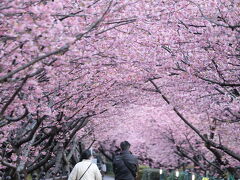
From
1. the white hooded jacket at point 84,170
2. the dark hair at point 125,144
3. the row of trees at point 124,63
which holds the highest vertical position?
the row of trees at point 124,63

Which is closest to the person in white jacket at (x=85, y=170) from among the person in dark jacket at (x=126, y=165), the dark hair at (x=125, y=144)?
the dark hair at (x=125, y=144)

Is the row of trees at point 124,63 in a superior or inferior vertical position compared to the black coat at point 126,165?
superior

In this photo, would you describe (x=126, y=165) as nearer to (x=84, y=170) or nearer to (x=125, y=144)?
(x=125, y=144)

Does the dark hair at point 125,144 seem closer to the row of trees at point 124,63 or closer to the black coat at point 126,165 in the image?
the black coat at point 126,165

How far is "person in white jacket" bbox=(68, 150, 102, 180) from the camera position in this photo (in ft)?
30.0

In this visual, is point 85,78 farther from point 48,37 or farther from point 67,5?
point 48,37

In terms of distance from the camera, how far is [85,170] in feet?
30.0

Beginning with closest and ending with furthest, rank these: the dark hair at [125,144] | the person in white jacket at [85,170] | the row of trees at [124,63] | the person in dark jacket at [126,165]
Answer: the row of trees at [124,63] → the person in white jacket at [85,170] → the dark hair at [125,144] → the person in dark jacket at [126,165]

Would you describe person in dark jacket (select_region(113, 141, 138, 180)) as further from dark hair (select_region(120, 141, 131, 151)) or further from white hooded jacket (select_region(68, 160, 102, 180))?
white hooded jacket (select_region(68, 160, 102, 180))

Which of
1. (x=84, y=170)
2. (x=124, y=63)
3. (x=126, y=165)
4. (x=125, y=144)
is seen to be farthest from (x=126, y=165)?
(x=124, y=63)

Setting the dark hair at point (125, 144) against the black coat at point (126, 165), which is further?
the black coat at point (126, 165)

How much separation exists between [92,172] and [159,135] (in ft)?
74.6

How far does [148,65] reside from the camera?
12.3 meters

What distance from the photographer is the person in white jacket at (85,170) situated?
360 inches
